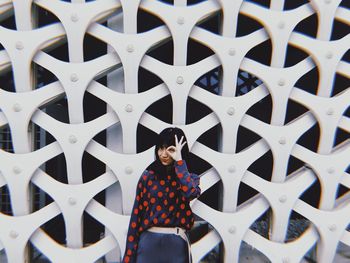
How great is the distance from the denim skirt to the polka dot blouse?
0.07 metres

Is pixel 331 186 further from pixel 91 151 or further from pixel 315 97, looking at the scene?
pixel 91 151

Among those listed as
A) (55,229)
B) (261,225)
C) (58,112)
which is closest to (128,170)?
(58,112)

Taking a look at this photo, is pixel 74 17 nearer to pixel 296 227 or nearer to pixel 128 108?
pixel 128 108

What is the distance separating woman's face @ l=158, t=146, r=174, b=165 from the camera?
73.0 inches

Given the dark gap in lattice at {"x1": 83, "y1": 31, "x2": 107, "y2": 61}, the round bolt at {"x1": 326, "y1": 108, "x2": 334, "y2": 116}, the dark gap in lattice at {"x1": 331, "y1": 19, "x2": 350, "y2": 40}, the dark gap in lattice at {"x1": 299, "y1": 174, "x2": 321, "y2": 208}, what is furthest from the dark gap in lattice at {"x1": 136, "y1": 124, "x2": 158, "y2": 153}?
the dark gap in lattice at {"x1": 331, "y1": 19, "x2": 350, "y2": 40}

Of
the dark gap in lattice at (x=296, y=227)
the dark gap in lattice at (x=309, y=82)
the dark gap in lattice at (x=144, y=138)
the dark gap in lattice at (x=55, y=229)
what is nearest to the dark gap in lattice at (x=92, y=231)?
the dark gap in lattice at (x=55, y=229)

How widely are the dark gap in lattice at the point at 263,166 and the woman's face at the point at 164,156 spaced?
6.06ft

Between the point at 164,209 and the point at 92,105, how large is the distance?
62.7 inches

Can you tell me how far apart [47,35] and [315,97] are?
200 centimetres

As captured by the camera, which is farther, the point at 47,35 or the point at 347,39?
the point at 347,39

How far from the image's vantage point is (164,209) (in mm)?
1893

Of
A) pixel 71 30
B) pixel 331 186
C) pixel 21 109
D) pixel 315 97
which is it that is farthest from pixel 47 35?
pixel 331 186

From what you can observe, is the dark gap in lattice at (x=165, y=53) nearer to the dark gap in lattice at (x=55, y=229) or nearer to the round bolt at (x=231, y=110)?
the round bolt at (x=231, y=110)

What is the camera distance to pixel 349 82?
3545mm
